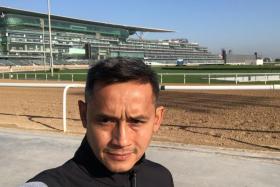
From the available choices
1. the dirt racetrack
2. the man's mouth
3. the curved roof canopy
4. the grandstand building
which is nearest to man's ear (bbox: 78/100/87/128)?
the man's mouth

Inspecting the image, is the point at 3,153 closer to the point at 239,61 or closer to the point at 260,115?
the point at 260,115

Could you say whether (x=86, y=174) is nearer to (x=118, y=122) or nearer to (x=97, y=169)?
(x=97, y=169)

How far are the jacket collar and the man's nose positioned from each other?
4.9 inches

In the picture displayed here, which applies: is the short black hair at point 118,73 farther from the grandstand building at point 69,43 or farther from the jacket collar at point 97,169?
the grandstand building at point 69,43

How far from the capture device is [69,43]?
106 metres

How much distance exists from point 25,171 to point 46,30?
350 feet

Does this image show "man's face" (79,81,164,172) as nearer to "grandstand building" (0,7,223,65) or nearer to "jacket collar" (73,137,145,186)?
"jacket collar" (73,137,145,186)

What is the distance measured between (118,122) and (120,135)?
0.13ft

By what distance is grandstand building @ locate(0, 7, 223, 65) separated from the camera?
9425 centimetres

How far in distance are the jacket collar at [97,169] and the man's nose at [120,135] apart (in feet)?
0.41

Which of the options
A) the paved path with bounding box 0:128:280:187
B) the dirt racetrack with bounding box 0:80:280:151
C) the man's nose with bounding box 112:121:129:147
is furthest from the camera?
the dirt racetrack with bounding box 0:80:280:151

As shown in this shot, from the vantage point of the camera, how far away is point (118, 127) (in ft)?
4.51

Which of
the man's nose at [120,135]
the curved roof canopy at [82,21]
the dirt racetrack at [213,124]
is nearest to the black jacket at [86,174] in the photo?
the man's nose at [120,135]

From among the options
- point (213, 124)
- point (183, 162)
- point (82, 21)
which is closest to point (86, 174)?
point (183, 162)
